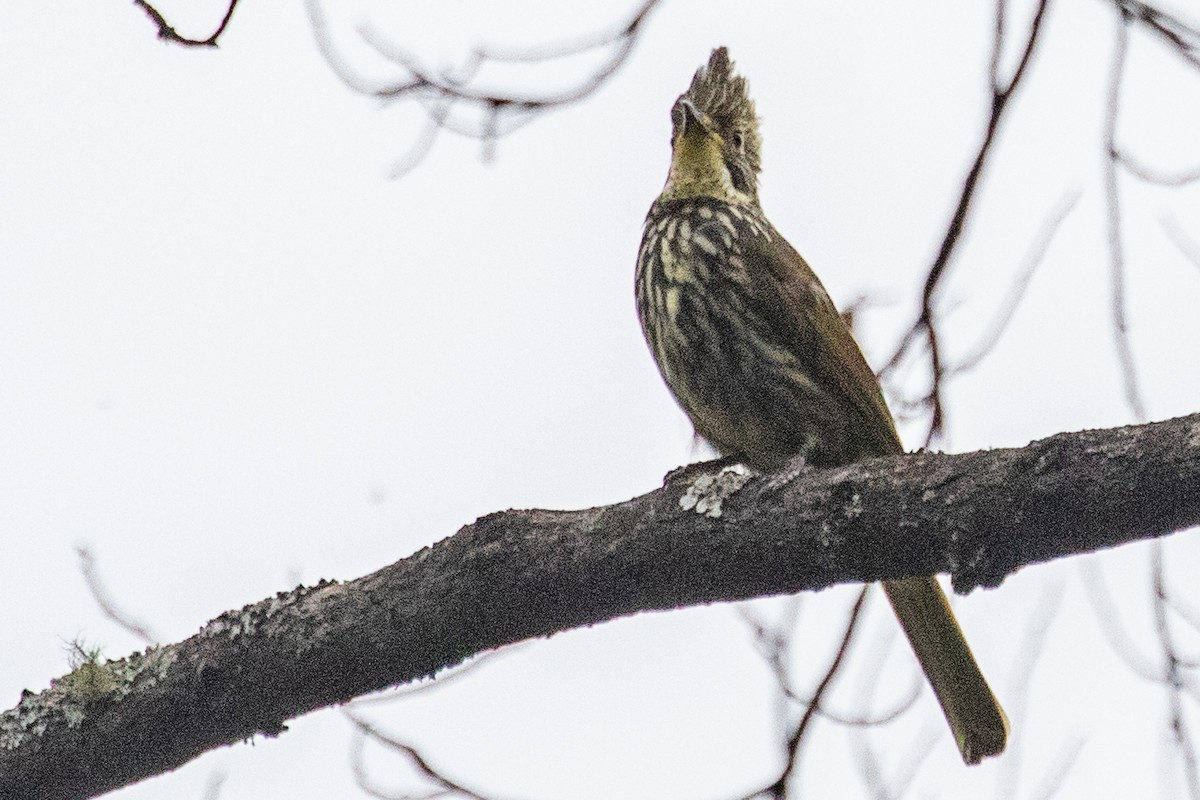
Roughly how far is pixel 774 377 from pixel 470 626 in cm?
128

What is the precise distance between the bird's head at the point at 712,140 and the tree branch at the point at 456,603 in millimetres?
1724

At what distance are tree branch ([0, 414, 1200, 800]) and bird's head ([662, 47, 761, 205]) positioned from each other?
172 cm

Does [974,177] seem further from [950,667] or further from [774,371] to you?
[950,667]

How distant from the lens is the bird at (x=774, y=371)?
11.7 feet

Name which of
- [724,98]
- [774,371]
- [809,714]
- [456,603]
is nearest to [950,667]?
[809,714]

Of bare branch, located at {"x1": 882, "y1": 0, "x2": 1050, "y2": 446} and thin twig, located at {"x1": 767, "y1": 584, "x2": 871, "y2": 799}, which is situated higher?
bare branch, located at {"x1": 882, "y1": 0, "x2": 1050, "y2": 446}

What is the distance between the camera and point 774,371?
3621 millimetres

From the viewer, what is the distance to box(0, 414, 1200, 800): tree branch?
246 cm

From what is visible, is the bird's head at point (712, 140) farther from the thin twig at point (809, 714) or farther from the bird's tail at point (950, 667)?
the thin twig at point (809, 714)

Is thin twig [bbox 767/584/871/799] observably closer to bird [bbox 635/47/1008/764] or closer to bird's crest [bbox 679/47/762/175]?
bird [bbox 635/47/1008/764]

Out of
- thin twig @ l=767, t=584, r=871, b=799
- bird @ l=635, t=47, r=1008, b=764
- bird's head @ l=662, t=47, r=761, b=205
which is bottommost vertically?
thin twig @ l=767, t=584, r=871, b=799

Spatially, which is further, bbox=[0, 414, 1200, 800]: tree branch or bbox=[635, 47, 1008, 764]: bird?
bbox=[635, 47, 1008, 764]: bird

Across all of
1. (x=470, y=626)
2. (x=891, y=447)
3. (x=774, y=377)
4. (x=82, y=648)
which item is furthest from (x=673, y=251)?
(x=82, y=648)

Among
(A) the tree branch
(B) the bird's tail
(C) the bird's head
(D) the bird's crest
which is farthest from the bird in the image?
(A) the tree branch
